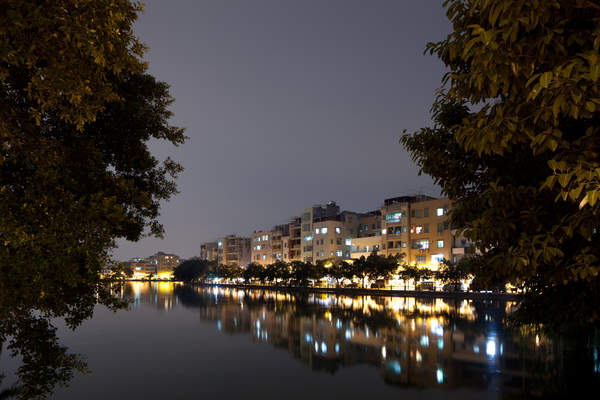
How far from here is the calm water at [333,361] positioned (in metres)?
18.9

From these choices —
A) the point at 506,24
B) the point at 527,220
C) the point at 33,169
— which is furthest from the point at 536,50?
the point at 33,169

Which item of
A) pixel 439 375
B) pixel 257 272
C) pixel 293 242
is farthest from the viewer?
pixel 293 242

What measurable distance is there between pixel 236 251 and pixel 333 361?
15994cm

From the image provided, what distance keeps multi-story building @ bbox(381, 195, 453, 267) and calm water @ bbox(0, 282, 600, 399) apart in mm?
46668

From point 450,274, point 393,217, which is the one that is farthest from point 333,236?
point 450,274

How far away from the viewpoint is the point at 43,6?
546 centimetres

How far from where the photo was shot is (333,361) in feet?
81.1

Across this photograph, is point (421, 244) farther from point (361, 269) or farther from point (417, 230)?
point (361, 269)

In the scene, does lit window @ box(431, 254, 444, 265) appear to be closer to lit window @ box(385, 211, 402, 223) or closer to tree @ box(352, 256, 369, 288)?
lit window @ box(385, 211, 402, 223)

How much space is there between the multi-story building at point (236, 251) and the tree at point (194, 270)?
7421 millimetres

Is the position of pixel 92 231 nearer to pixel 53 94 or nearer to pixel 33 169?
pixel 33 169

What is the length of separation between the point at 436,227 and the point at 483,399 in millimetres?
76115

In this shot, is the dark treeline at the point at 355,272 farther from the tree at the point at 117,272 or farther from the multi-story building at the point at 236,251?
the tree at the point at 117,272

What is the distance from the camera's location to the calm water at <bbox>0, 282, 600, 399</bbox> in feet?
62.2
